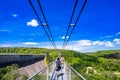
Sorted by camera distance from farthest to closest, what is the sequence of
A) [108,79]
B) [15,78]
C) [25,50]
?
[25,50] < [108,79] < [15,78]

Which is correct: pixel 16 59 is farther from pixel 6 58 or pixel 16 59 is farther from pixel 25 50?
pixel 25 50

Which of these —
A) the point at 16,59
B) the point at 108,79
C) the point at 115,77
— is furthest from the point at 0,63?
the point at 115,77

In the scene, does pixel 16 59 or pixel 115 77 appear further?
pixel 115 77

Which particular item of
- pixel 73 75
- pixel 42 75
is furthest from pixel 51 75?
pixel 42 75

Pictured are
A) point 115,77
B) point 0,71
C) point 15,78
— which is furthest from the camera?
point 115,77

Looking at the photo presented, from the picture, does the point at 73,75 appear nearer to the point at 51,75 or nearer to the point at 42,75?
the point at 42,75

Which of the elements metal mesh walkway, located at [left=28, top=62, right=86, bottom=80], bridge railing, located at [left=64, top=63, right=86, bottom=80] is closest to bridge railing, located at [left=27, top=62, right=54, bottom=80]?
metal mesh walkway, located at [left=28, top=62, right=86, bottom=80]

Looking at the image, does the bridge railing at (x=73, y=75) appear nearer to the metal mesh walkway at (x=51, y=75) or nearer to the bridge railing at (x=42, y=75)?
the metal mesh walkway at (x=51, y=75)

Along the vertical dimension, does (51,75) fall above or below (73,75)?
below

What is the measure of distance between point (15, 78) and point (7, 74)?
1.66m

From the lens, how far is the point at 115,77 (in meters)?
105

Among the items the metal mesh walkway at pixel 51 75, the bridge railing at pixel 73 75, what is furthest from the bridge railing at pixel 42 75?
the bridge railing at pixel 73 75

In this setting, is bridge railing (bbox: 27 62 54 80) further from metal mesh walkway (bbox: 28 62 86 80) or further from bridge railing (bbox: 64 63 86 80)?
bridge railing (bbox: 64 63 86 80)

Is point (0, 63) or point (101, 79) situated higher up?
point (0, 63)
